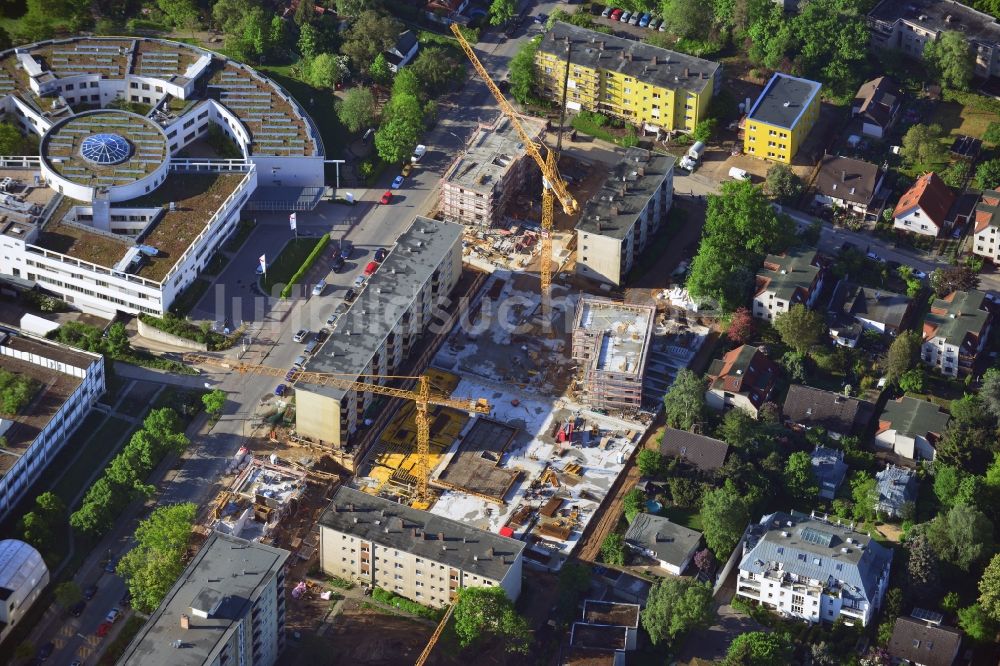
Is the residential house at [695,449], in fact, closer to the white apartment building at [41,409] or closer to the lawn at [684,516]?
the lawn at [684,516]

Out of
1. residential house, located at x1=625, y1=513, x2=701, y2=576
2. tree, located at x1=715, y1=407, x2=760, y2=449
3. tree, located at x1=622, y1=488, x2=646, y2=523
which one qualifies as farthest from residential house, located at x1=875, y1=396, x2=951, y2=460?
tree, located at x1=622, y1=488, x2=646, y2=523

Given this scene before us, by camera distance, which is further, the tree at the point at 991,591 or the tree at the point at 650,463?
the tree at the point at 650,463

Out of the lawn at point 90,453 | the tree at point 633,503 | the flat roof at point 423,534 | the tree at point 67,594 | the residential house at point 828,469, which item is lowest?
the tree at point 67,594

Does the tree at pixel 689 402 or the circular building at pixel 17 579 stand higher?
the tree at pixel 689 402

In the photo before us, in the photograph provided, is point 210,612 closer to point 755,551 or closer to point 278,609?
point 278,609

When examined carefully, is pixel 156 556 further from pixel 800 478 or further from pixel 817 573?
pixel 800 478

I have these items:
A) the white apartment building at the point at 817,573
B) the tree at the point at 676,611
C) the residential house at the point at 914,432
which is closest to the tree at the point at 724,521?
the white apartment building at the point at 817,573

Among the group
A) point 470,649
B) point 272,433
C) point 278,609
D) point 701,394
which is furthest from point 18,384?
point 701,394

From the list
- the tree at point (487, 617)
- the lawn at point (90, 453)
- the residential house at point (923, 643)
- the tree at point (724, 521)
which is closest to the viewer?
the tree at point (487, 617)

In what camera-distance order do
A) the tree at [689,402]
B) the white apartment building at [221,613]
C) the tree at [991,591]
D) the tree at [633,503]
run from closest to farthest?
1. the white apartment building at [221,613]
2. the tree at [991,591]
3. the tree at [633,503]
4. the tree at [689,402]
